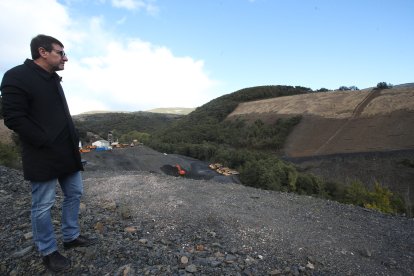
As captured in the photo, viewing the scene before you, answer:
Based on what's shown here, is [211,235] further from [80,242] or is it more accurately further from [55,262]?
[55,262]

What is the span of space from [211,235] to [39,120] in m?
2.67

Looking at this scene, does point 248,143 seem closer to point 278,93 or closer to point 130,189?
point 278,93

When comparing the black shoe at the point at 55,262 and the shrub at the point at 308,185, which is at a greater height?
the black shoe at the point at 55,262

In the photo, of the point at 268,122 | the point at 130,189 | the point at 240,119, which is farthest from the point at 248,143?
the point at 130,189

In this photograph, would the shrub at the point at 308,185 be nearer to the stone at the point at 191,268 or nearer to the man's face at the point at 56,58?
the stone at the point at 191,268

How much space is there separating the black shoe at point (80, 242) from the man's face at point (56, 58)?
177 centimetres

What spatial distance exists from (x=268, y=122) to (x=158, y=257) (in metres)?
42.0

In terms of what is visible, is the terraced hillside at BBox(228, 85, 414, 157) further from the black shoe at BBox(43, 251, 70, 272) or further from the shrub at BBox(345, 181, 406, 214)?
the black shoe at BBox(43, 251, 70, 272)

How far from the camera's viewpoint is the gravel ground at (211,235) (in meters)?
3.22

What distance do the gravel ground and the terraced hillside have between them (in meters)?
25.7

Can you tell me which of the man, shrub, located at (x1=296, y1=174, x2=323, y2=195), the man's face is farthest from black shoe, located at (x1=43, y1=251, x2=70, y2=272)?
shrub, located at (x1=296, y1=174, x2=323, y2=195)

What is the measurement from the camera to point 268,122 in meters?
44.1

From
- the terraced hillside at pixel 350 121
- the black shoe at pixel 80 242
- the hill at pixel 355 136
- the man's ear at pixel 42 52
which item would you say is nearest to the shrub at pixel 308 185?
the hill at pixel 355 136

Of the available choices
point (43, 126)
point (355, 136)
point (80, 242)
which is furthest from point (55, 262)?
point (355, 136)
